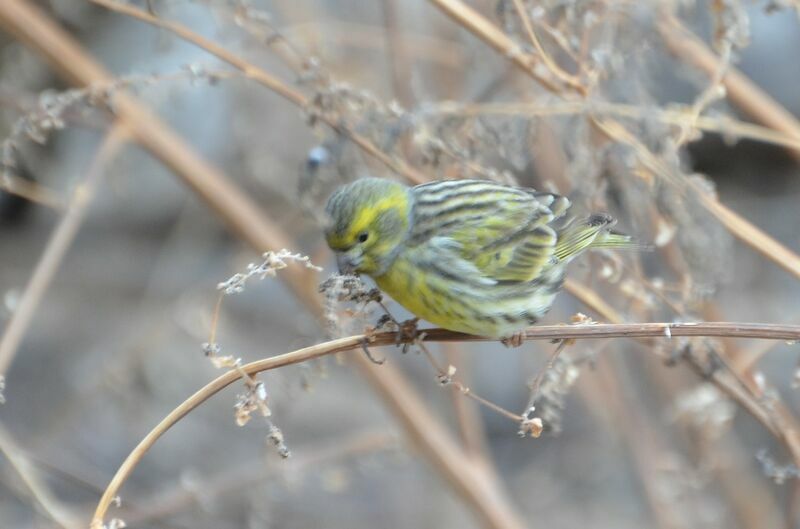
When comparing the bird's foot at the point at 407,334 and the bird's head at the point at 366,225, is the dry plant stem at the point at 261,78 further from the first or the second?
the bird's foot at the point at 407,334

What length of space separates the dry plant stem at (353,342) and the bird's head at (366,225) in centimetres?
40

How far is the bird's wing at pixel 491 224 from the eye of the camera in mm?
3012

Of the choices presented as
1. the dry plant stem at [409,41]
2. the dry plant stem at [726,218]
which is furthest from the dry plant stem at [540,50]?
the dry plant stem at [409,41]

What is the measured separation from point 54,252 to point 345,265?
42.2 inches

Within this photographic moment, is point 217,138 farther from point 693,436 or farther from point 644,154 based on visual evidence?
point 644,154

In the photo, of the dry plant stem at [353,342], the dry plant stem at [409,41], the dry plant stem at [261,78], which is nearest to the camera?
the dry plant stem at [353,342]

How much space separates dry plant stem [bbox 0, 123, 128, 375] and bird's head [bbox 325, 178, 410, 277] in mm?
957

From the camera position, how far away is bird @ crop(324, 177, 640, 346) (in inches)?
110

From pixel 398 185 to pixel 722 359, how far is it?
3.26 ft

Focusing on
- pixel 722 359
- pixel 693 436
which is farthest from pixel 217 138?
pixel 722 359

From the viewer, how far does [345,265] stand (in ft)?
9.10

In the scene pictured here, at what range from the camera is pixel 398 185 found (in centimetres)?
295

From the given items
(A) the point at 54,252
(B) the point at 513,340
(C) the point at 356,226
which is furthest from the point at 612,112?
(A) the point at 54,252

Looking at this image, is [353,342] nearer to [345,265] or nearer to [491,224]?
[345,265]
